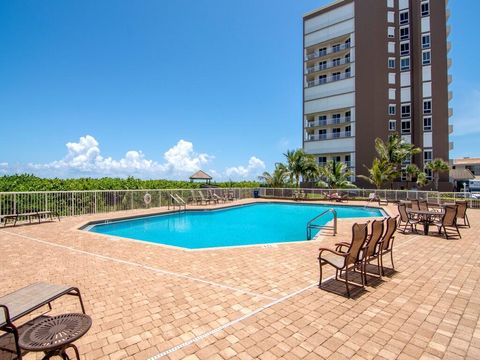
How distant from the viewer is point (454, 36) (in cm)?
3566

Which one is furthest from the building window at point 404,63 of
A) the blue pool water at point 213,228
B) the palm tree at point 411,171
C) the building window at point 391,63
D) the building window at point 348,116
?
the blue pool water at point 213,228

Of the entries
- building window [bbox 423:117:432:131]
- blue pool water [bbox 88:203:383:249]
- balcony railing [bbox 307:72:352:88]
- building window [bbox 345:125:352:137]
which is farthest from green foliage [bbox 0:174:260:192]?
building window [bbox 423:117:432:131]

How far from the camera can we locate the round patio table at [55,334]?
1.91 m

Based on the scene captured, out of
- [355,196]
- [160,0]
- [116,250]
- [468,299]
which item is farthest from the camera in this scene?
[355,196]

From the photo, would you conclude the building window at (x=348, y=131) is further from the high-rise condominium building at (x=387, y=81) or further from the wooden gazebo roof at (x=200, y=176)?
the wooden gazebo roof at (x=200, y=176)

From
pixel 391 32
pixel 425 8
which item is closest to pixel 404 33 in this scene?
pixel 391 32

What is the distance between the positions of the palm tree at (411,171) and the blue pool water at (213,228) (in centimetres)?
1609

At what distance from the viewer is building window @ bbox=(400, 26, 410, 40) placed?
33906 millimetres

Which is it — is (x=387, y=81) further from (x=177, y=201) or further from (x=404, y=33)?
(x=177, y=201)

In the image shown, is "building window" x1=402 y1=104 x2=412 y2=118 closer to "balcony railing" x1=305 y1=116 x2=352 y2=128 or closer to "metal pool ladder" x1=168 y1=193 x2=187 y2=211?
"balcony railing" x1=305 y1=116 x2=352 y2=128

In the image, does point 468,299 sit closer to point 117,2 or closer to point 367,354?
point 367,354

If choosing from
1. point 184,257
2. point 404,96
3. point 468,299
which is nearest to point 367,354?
point 468,299

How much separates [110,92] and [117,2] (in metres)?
18.8

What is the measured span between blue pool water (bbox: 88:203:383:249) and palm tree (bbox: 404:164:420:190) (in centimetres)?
1609
